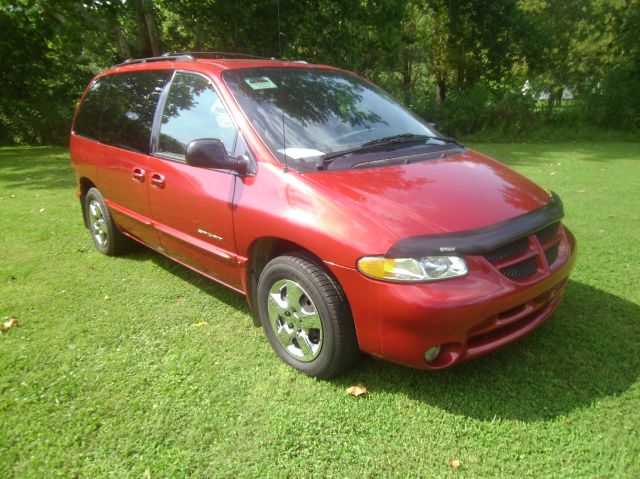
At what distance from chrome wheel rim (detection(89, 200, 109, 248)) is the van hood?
9.94ft

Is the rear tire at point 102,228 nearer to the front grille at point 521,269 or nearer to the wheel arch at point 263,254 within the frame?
the wheel arch at point 263,254

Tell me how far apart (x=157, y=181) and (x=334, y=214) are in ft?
5.65

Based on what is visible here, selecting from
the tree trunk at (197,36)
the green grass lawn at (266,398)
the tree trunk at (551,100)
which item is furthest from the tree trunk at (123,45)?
the tree trunk at (551,100)

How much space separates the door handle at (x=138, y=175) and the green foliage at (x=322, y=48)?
1160 centimetres

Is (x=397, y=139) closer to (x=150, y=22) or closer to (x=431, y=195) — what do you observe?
(x=431, y=195)

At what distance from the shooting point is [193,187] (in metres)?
3.13

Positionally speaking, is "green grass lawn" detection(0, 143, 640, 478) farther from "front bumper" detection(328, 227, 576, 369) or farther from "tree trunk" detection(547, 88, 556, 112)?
"tree trunk" detection(547, 88, 556, 112)

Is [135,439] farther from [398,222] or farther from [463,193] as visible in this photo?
[463,193]

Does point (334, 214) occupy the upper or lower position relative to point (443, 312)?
upper

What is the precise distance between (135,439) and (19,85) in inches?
705

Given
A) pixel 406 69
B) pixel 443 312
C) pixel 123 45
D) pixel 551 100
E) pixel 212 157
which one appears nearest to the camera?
pixel 443 312

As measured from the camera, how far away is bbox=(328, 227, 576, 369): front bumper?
2.15 m

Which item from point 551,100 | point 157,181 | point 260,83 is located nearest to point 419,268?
point 260,83

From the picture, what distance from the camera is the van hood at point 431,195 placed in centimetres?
229
